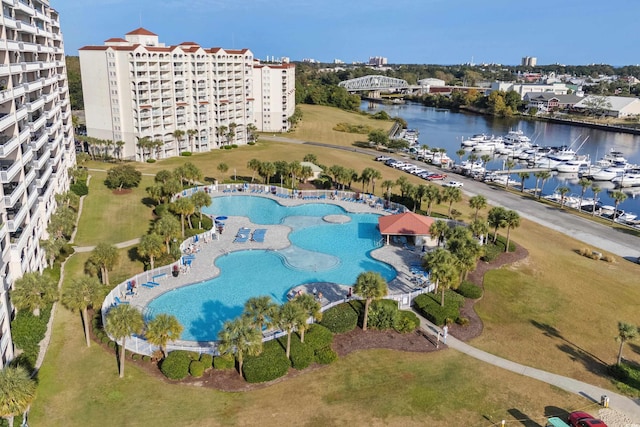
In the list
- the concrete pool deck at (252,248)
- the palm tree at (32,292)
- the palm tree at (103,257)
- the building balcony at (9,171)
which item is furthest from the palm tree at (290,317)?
the building balcony at (9,171)

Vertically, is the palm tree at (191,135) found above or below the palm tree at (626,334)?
above

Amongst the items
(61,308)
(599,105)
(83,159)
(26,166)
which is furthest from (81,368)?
(599,105)

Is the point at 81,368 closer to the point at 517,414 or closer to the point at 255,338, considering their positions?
the point at 255,338

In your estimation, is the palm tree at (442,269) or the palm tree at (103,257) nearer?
the palm tree at (442,269)

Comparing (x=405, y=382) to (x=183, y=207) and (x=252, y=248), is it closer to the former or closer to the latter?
(x=252, y=248)

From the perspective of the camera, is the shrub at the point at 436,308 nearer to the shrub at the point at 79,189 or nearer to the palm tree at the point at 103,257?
the palm tree at the point at 103,257

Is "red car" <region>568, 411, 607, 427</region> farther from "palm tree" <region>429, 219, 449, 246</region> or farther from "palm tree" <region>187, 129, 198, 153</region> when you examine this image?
"palm tree" <region>187, 129, 198, 153</region>

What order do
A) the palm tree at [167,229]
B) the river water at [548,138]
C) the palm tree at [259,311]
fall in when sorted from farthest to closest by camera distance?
the river water at [548,138], the palm tree at [167,229], the palm tree at [259,311]

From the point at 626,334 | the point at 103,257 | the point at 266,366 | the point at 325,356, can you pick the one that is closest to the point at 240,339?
the point at 266,366
